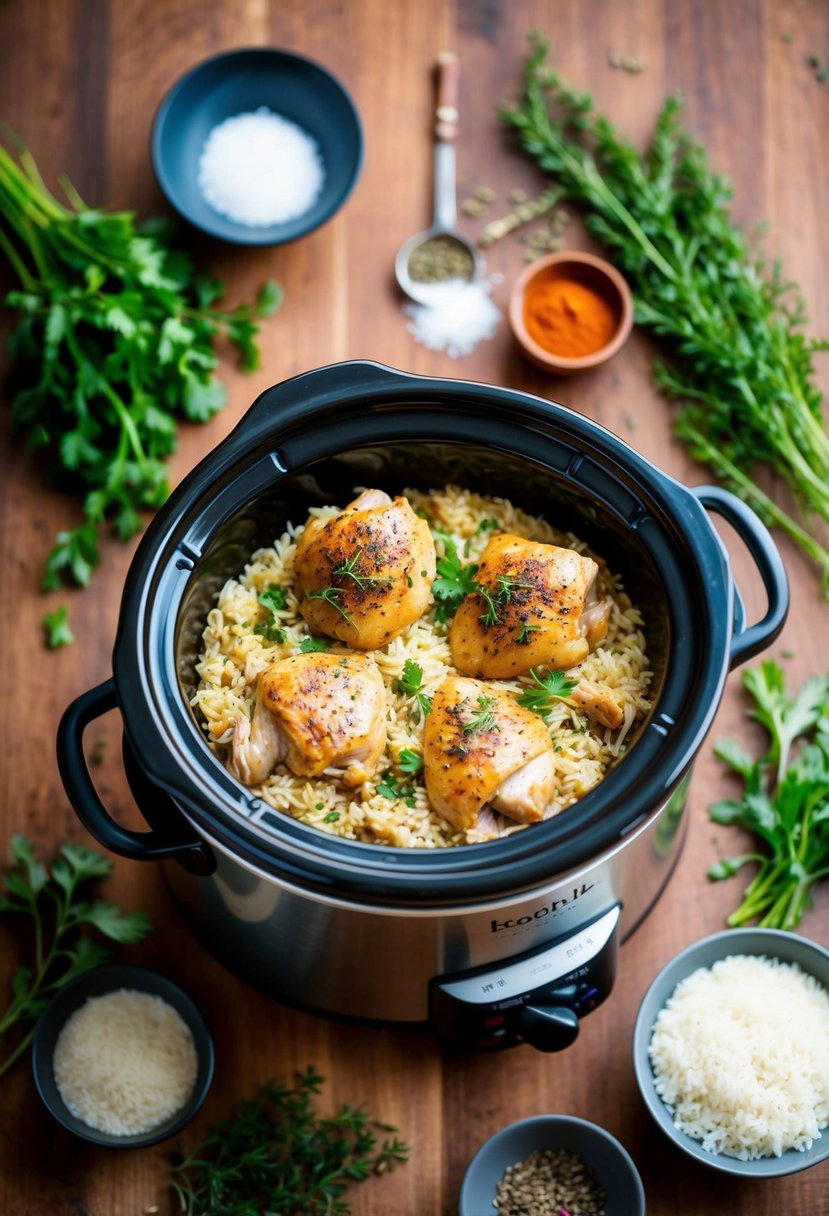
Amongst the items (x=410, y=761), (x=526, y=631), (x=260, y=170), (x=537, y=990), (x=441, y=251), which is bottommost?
(x=537, y=990)

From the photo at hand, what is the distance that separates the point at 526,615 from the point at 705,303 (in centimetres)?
130

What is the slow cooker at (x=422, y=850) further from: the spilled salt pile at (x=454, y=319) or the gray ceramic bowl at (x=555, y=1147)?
the spilled salt pile at (x=454, y=319)

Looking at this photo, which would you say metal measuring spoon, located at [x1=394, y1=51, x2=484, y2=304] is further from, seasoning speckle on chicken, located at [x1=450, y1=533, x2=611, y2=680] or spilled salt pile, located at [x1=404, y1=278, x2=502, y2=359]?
seasoning speckle on chicken, located at [x1=450, y1=533, x2=611, y2=680]

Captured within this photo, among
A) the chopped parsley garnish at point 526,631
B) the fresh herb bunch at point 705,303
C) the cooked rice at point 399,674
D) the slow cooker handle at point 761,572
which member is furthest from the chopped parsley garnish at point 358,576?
the fresh herb bunch at point 705,303

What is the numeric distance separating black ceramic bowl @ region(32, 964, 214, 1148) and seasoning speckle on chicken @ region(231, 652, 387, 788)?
0.74m

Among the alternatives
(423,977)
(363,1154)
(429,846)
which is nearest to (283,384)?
(429,846)

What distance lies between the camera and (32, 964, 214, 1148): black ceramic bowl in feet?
8.49

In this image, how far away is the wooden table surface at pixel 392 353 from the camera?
2.73 m

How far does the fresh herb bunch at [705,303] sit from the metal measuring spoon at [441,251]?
0.67 ft

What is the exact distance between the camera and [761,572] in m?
2.36

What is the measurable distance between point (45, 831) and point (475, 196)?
203 centimetres

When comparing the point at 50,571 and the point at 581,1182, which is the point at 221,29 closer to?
the point at 50,571

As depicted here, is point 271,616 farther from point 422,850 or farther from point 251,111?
point 251,111

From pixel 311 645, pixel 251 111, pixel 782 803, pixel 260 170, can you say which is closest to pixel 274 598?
pixel 311 645
